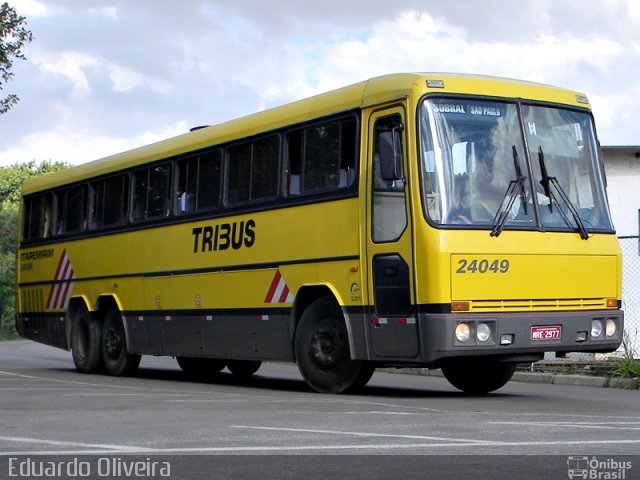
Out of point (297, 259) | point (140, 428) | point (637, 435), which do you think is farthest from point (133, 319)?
point (637, 435)

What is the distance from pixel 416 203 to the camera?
1459cm

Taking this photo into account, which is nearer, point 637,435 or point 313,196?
point 637,435

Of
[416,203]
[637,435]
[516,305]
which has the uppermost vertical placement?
[416,203]

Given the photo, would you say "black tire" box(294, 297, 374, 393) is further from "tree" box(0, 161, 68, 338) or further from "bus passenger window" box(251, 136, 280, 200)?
"tree" box(0, 161, 68, 338)

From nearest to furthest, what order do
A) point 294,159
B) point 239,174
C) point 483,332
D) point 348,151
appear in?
1. point 483,332
2. point 348,151
3. point 294,159
4. point 239,174

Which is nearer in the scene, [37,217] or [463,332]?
[463,332]

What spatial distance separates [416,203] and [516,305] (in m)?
1.57

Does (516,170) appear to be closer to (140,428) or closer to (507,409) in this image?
→ (507,409)

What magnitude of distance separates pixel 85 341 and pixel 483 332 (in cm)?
1023

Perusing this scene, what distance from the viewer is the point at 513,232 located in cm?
1491

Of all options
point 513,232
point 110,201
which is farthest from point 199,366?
point 513,232

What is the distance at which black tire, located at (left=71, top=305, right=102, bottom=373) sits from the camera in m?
22.6
